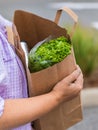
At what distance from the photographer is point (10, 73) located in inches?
57.1

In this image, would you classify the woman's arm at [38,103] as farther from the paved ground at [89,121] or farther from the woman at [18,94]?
the paved ground at [89,121]

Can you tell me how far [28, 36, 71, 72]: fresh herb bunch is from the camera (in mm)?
1459

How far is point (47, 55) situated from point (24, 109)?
0.76 ft

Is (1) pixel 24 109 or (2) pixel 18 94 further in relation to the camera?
(2) pixel 18 94

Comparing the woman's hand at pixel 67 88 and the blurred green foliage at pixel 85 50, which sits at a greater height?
the woman's hand at pixel 67 88

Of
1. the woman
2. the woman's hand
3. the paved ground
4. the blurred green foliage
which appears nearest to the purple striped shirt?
the woman

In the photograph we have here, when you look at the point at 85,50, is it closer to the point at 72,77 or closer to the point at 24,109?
the point at 72,77

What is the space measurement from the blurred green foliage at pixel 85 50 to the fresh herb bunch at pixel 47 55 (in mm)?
2460

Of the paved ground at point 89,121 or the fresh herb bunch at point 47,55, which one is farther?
the paved ground at point 89,121

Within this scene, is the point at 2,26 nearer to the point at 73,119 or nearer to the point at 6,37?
the point at 6,37

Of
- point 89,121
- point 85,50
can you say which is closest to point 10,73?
point 89,121

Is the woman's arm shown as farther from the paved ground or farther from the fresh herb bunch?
the paved ground

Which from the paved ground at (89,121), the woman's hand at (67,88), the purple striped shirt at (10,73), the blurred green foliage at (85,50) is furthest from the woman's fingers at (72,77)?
the blurred green foliage at (85,50)

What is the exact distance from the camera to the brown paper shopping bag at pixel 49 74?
4.88ft
